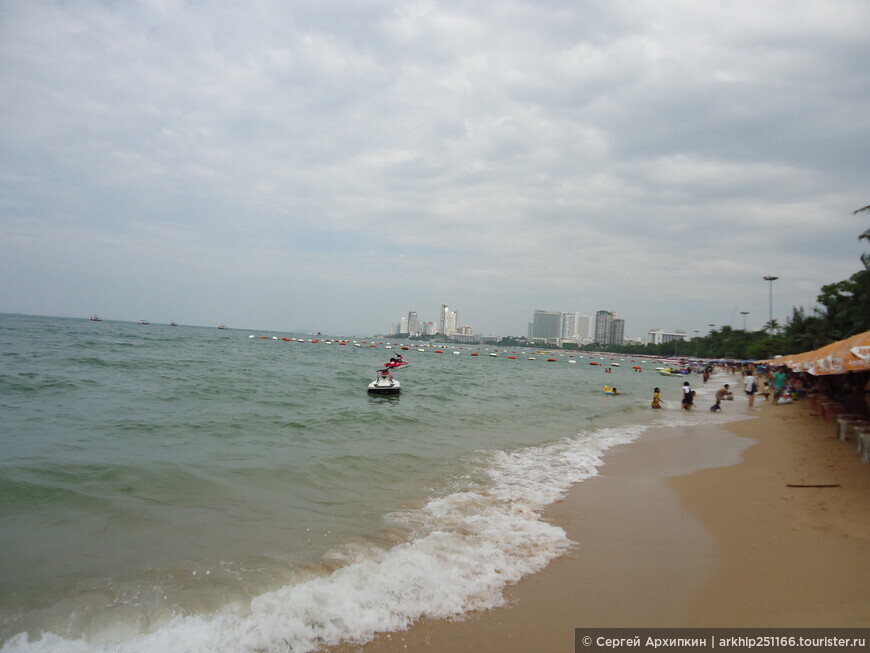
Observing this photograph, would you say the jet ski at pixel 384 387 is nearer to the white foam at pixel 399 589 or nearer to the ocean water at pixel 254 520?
the ocean water at pixel 254 520

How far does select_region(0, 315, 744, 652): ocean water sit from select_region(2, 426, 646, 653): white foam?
2 centimetres

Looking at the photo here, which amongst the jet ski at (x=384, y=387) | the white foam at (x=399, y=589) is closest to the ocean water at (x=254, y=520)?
the white foam at (x=399, y=589)

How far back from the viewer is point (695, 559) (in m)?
5.01

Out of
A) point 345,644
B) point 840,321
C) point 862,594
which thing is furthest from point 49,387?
point 840,321

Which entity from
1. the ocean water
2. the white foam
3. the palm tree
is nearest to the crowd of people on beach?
the ocean water

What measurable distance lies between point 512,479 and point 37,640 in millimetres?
6553

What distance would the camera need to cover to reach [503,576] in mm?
4625

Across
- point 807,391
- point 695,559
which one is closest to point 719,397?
point 807,391

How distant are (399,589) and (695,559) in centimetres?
322

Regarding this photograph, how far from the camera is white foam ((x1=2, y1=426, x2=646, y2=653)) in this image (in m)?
3.64

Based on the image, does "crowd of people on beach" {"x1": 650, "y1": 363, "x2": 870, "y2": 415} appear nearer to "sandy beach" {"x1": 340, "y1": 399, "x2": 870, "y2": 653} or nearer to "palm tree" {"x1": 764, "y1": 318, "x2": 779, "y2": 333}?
"sandy beach" {"x1": 340, "y1": 399, "x2": 870, "y2": 653}

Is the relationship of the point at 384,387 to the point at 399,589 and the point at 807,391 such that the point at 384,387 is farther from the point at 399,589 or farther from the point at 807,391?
the point at 807,391

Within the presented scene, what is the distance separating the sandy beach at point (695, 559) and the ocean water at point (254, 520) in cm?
32

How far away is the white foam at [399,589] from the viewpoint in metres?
3.64
